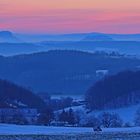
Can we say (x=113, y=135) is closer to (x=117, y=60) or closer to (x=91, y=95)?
(x=91, y=95)

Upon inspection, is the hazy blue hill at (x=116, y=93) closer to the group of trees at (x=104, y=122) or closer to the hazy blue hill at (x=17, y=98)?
the hazy blue hill at (x=17, y=98)

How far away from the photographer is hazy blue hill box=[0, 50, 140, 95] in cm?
11381

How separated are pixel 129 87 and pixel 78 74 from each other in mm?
48714

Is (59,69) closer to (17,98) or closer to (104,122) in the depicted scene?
(17,98)

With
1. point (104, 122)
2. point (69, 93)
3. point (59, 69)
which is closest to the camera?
point (104, 122)

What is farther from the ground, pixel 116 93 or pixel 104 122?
pixel 116 93

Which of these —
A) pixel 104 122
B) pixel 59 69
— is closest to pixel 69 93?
pixel 59 69

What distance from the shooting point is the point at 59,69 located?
13025cm

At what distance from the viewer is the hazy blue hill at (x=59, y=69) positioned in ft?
373

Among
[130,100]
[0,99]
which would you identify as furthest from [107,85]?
[0,99]

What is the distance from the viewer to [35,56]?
5965 inches

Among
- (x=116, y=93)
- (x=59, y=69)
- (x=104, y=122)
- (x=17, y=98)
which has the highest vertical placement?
(x=59, y=69)

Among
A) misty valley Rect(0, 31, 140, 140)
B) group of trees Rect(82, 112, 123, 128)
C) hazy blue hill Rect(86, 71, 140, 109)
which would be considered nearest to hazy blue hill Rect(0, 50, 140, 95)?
misty valley Rect(0, 31, 140, 140)

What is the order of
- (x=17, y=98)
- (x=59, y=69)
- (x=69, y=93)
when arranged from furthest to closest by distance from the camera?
(x=59, y=69) → (x=69, y=93) → (x=17, y=98)
